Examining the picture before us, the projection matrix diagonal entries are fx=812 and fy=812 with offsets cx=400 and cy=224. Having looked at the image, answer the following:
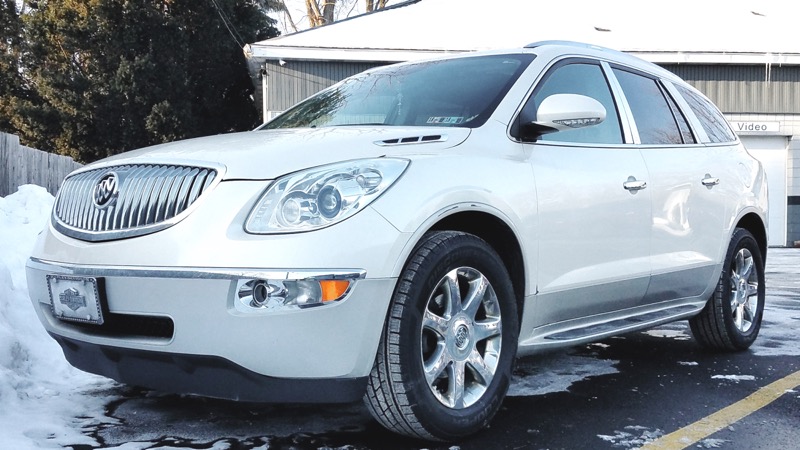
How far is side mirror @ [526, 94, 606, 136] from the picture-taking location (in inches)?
139

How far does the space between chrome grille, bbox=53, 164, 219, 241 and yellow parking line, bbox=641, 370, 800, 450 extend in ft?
6.31

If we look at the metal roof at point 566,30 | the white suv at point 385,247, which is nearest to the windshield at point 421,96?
the white suv at point 385,247

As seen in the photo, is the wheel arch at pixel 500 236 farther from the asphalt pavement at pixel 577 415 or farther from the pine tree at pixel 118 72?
the pine tree at pixel 118 72

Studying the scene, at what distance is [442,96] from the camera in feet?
13.0

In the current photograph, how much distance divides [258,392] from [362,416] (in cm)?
83

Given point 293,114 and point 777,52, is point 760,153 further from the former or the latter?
point 293,114

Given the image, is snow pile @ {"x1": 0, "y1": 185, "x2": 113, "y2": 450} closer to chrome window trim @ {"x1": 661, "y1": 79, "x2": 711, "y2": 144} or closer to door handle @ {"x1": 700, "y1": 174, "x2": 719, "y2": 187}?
door handle @ {"x1": 700, "y1": 174, "x2": 719, "y2": 187}

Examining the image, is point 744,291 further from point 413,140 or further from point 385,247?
point 385,247

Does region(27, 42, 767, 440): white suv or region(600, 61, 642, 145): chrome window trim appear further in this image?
region(600, 61, 642, 145): chrome window trim

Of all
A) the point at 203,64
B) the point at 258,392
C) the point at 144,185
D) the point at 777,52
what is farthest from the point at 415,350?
the point at 203,64

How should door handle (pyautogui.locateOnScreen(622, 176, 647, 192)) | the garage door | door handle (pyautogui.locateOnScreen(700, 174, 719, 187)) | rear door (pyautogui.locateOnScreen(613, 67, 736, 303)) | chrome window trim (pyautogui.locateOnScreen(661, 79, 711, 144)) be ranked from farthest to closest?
the garage door, chrome window trim (pyautogui.locateOnScreen(661, 79, 711, 144)), door handle (pyautogui.locateOnScreen(700, 174, 719, 187)), rear door (pyautogui.locateOnScreen(613, 67, 736, 303)), door handle (pyautogui.locateOnScreen(622, 176, 647, 192))

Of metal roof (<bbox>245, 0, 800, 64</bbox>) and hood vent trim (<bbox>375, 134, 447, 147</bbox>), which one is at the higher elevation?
metal roof (<bbox>245, 0, 800, 64</bbox>)

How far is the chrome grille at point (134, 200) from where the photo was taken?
9.30 ft

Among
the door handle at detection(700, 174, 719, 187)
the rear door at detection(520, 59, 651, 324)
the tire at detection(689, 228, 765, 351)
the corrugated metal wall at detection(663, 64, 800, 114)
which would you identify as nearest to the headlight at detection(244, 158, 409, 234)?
the rear door at detection(520, 59, 651, 324)
